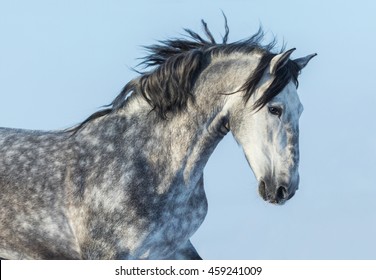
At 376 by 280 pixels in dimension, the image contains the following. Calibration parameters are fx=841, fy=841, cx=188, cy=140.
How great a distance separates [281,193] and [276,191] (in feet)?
0.28

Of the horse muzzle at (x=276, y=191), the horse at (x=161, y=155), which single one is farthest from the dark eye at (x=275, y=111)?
the horse muzzle at (x=276, y=191)

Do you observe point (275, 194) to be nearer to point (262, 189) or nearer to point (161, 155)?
point (262, 189)

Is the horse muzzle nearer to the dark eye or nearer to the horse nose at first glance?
the horse nose

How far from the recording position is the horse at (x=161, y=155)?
942 cm

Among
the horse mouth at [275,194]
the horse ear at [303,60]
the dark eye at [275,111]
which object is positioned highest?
the horse ear at [303,60]

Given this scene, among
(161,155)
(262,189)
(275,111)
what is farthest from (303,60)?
(161,155)

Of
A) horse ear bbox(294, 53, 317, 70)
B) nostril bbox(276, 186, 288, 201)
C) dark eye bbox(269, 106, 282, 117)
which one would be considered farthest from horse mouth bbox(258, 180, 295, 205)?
horse ear bbox(294, 53, 317, 70)

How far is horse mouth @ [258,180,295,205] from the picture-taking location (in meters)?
9.38

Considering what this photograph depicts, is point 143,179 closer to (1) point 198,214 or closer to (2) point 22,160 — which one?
(1) point 198,214

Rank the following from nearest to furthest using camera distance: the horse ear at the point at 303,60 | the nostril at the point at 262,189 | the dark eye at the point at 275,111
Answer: the dark eye at the point at 275,111 < the nostril at the point at 262,189 < the horse ear at the point at 303,60

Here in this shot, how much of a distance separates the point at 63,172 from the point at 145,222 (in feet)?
4.46

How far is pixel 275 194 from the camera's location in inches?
370

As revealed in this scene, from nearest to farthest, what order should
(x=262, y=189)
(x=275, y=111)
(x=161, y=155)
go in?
1. (x=275, y=111)
2. (x=262, y=189)
3. (x=161, y=155)

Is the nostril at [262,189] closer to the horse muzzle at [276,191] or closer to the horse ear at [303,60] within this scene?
the horse muzzle at [276,191]
